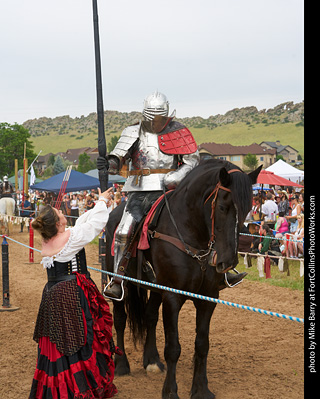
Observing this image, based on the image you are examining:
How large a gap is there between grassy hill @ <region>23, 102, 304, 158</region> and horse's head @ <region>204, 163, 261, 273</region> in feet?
287

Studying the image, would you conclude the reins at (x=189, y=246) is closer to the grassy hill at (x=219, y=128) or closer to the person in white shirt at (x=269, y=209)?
the person in white shirt at (x=269, y=209)

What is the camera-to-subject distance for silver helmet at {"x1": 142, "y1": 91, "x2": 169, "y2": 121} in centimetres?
570

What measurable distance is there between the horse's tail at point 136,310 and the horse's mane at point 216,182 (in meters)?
1.55

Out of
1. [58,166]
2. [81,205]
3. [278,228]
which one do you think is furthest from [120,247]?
[58,166]

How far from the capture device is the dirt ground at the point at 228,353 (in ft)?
16.9

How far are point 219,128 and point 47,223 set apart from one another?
4734 inches

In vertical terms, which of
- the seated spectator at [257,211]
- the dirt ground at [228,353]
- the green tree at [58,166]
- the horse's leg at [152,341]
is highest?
the green tree at [58,166]

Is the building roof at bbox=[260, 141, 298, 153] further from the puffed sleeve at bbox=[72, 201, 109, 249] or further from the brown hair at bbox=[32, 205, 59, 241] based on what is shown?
the brown hair at bbox=[32, 205, 59, 241]

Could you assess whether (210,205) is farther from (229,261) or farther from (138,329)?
(138,329)

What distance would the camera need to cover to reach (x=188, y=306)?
8.84m

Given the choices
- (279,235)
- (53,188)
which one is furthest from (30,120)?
(279,235)

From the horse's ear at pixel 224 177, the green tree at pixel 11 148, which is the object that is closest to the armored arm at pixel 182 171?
the horse's ear at pixel 224 177

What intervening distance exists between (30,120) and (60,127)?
2596 cm
